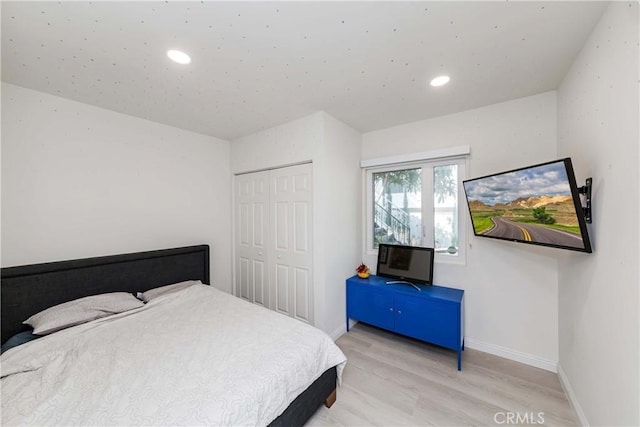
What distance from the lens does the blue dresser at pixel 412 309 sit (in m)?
2.13

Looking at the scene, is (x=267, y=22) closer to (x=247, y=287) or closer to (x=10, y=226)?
(x=10, y=226)

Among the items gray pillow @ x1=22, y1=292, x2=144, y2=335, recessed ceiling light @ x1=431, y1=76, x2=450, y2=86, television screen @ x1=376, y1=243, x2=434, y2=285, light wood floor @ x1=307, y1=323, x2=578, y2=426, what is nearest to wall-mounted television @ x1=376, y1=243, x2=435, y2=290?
television screen @ x1=376, y1=243, x2=434, y2=285

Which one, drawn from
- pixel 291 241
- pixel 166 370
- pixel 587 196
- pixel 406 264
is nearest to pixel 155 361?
pixel 166 370

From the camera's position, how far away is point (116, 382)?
119 cm

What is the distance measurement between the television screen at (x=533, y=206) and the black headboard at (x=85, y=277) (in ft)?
10.3

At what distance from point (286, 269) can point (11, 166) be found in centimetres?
251

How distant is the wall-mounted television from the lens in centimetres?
253

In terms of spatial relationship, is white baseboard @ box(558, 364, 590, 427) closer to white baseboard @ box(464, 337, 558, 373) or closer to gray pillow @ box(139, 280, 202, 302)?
white baseboard @ box(464, 337, 558, 373)

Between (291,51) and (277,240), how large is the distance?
2026mm

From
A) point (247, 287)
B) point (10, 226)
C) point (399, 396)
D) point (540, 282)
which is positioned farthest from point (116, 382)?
point (540, 282)

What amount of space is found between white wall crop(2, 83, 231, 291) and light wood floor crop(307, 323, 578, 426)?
231cm

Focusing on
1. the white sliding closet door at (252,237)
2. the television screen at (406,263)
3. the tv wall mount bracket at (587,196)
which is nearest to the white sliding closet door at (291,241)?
the white sliding closet door at (252,237)

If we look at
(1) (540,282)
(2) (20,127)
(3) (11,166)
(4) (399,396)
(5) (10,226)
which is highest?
(2) (20,127)

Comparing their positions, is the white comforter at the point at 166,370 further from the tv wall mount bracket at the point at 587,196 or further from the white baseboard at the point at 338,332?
the tv wall mount bracket at the point at 587,196
